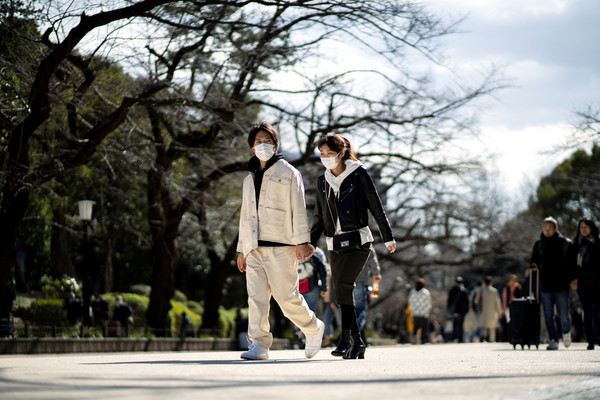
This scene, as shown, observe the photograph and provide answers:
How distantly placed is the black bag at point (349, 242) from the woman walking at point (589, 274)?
18.2 feet

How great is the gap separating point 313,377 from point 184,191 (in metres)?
16.0

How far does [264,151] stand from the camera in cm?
819

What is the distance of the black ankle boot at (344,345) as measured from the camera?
332 inches

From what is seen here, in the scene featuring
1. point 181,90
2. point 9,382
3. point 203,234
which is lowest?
point 9,382

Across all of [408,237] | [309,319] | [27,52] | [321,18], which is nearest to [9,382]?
[309,319]

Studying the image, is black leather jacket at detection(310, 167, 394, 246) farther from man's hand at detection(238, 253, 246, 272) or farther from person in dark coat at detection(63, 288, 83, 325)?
person in dark coat at detection(63, 288, 83, 325)

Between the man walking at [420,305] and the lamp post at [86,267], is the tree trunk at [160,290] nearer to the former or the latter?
the lamp post at [86,267]

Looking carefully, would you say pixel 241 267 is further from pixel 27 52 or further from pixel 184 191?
pixel 184 191

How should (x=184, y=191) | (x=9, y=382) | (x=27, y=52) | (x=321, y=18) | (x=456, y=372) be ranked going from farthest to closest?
1. (x=184, y=191)
2. (x=321, y=18)
3. (x=27, y=52)
4. (x=456, y=372)
5. (x=9, y=382)

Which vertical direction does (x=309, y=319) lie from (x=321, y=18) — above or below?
below

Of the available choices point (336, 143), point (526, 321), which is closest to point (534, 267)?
point (526, 321)

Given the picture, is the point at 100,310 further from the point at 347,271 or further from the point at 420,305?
the point at 347,271

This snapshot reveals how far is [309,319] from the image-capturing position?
27.1 feet

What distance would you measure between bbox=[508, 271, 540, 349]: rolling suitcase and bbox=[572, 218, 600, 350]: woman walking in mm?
1556
